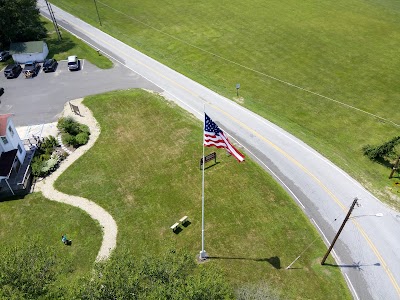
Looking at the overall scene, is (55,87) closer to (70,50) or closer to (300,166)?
(70,50)

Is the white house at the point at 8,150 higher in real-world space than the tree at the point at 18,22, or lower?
lower

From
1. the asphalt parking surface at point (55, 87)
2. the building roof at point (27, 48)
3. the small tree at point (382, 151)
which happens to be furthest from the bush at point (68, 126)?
the small tree at point (382, 151)

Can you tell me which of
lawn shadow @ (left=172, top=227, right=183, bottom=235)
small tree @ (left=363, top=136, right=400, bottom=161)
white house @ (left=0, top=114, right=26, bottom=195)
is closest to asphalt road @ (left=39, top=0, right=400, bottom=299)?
small tree @ (left=363, top=136, right=400, bottom=161)

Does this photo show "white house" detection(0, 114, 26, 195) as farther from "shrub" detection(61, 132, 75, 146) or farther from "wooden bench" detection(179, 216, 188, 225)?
"wooden bench" detection(179, 216, 188, 225)

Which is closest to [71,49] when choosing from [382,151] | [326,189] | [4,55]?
[4,55]

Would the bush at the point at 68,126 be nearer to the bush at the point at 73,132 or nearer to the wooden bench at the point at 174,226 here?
the bush at the point at 73,132

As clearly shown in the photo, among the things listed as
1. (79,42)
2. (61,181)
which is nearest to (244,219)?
(61,181)

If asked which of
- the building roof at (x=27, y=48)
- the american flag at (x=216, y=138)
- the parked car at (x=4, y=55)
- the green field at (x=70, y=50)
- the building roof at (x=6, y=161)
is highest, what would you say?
the american flag at (x=216, y=138)
